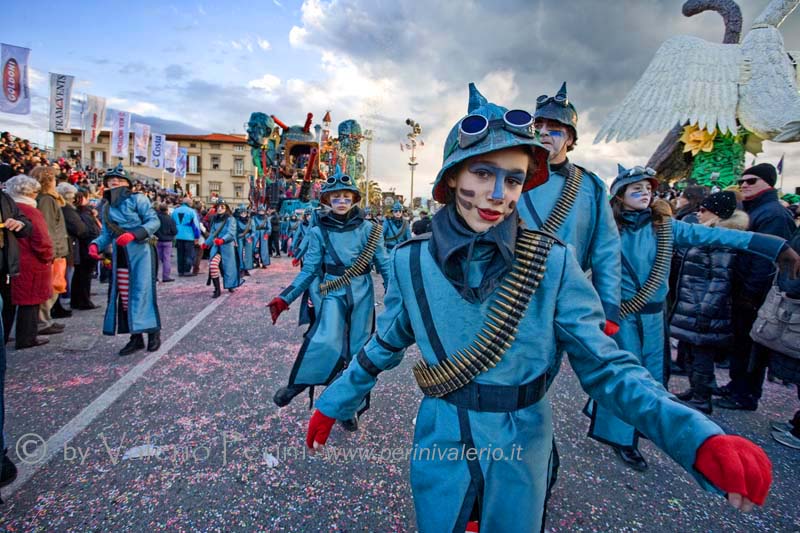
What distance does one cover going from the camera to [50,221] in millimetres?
5758

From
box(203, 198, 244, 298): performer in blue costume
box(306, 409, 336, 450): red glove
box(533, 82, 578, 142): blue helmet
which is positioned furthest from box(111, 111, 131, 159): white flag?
box(306, 409, 336, 450): red glove

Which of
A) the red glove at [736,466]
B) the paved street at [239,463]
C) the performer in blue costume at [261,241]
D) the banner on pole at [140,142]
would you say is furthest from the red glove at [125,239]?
the banner on pole at [140,142]

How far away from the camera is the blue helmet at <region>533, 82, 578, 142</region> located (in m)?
2.58

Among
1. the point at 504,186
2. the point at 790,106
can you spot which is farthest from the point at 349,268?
the point at 790,106

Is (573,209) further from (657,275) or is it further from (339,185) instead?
(339,185)

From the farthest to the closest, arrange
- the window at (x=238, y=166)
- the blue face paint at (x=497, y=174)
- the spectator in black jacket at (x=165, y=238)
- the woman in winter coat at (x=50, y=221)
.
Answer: the window at (x=238, y=166)
the spectator in black jacket at (x=165, y=238)
the woman in winter coat at (x=50, y=221)
the blue face paint at (x=497, y=174)

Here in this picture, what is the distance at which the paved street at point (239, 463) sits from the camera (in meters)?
2.40

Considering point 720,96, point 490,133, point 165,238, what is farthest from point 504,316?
point 720,96

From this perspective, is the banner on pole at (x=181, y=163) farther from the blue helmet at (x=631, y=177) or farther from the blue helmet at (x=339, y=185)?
the blue helmet at (x=631, y=177)

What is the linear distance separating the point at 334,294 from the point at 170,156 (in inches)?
1548

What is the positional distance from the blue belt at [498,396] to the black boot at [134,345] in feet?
17.2

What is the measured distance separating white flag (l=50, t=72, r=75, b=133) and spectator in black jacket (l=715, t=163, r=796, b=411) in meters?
29.7

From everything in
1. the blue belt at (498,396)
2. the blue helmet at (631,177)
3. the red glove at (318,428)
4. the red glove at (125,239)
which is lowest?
the red glove at (318,428)

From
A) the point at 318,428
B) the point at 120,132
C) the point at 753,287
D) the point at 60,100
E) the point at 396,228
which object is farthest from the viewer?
the point at 120,132
